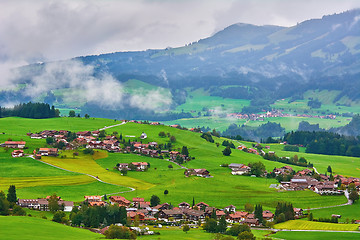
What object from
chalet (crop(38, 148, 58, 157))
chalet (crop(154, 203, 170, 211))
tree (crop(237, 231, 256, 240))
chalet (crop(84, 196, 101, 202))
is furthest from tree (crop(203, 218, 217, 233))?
chalet (crop(38, 148, 58, 157))

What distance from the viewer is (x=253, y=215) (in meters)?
97.9

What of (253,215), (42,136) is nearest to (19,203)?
(253,215)

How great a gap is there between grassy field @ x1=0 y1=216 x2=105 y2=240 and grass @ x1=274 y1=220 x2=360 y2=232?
3217cm

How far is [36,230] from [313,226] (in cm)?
4392

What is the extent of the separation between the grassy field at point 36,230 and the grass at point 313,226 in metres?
32.2

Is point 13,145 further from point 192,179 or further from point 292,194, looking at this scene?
point 292,194

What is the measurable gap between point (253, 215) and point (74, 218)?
101 ft

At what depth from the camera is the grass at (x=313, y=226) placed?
89875 millimetres

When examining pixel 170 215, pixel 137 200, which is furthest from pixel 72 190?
pixel 170 215

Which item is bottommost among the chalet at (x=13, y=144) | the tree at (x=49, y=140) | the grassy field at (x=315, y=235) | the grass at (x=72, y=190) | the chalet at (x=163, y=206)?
the grassy field at (x=315, y=235)

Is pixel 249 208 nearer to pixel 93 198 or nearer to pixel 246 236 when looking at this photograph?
pixel 246 236

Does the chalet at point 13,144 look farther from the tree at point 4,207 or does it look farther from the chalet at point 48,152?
the tree at point 4,207

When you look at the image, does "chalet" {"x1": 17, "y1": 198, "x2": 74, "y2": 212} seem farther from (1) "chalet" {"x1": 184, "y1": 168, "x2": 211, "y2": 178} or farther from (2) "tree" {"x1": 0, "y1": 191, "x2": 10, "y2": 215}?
(1) "chalet" {"x1": 184, "y1": 168, "x2": 211, "y2": 178}

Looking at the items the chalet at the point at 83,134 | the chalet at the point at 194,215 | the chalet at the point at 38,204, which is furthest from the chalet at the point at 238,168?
the chalet at the point at 38,204
